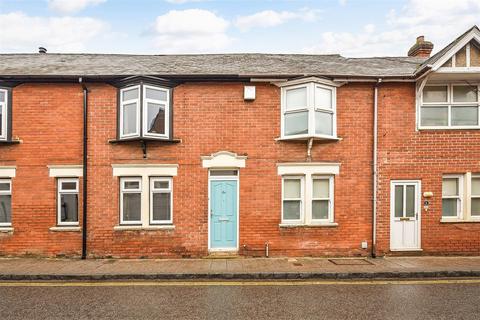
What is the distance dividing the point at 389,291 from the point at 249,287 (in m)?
3.00

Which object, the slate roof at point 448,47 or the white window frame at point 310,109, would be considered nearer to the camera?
the slate roof at point 448,47

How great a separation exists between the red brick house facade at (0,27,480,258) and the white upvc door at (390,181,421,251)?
0.11 ft

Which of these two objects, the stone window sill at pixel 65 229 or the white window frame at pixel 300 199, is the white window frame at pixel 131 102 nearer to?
the stone window sill at pixel 65 229

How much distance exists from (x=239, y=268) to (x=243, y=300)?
2.08m

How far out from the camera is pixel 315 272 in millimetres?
8211

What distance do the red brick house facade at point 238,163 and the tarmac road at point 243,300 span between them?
2.44m

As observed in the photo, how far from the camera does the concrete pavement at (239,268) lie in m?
8.09

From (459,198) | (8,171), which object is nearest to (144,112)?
(8,171)

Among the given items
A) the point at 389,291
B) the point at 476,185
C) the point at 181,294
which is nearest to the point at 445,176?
the point at 476,185

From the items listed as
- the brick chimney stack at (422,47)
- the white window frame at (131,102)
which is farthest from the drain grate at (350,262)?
the brick chimney stack at (422,47)

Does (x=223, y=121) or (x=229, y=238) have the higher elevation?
(x=223, y=121)

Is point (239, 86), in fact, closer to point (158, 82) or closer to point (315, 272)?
point (158, 82)

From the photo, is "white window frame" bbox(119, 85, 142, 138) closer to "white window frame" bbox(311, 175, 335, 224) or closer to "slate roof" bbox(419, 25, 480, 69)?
"white window frame" bbox(311, 175, 335, 224)

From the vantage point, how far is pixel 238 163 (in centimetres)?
1016
